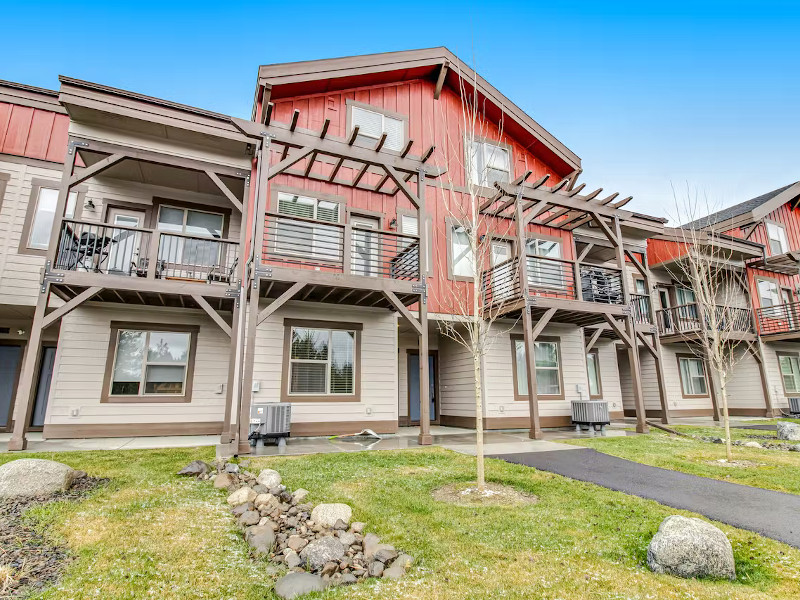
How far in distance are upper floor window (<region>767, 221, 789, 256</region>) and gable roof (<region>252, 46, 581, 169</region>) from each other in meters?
11.6

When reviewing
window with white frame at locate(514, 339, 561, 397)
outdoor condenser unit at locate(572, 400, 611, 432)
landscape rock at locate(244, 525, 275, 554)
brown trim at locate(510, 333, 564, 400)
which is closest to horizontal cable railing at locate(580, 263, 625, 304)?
brown trim at locate(510, 333, 564, 400)

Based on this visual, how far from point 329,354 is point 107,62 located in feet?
73.1

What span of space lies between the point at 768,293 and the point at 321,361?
19.9 meters

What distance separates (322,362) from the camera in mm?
10297

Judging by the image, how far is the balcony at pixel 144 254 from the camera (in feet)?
29.0

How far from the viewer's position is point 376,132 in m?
12.4

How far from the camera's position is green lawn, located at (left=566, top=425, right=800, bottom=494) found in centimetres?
573

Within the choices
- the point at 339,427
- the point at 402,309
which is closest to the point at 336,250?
the point at 402,309

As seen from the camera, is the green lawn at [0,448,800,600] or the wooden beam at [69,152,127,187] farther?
the wooden beam at [69,152,127,187]

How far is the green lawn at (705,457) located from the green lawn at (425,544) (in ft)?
7.24

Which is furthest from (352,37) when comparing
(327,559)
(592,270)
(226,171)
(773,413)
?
(773,413)

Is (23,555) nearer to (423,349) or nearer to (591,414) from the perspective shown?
(423,349)

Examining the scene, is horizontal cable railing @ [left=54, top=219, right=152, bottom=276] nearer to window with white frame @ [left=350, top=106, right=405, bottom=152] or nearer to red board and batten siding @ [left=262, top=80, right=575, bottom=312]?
red board and batten siding @ [left=262, top=80, right=575, bottom=312]

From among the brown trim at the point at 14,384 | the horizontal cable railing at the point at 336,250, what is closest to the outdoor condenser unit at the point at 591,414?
the horizontal cable railing at the point at 336,250
